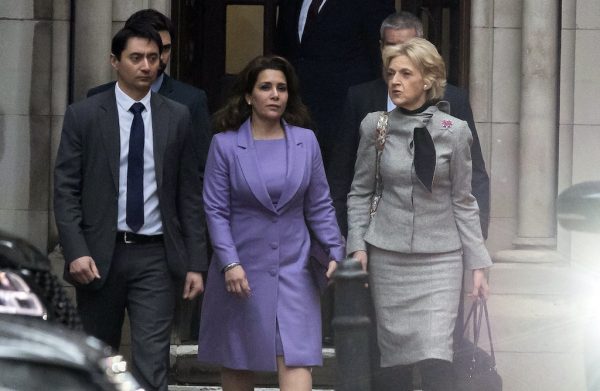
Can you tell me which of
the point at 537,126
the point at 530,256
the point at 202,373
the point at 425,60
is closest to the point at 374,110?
the point at 425,60

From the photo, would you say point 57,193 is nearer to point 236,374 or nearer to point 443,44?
point 236,374

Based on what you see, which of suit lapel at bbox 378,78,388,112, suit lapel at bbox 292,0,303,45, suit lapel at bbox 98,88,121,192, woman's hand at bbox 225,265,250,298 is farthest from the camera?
suit lapel at bbox 292,0,303,45

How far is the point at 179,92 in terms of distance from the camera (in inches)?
349

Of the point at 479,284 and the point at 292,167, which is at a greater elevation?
the point at 292,167

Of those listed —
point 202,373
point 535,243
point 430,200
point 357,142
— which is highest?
point 357,142

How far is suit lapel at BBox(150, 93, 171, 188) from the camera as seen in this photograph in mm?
8008

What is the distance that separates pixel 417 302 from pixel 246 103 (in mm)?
1288

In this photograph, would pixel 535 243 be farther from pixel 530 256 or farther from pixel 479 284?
pixel 479 284

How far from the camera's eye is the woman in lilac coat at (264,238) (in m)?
7.84

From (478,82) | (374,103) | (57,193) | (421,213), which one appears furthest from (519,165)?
(57,193)

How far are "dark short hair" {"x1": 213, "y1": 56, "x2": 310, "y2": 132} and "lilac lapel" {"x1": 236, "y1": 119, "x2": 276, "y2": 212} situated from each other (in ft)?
0.38

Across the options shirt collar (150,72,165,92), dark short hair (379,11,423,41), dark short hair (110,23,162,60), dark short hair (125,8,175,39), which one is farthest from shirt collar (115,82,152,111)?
dark short hair (379,11,423,41)

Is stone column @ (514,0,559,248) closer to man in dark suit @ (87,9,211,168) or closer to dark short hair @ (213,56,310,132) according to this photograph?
man in dark suit @ (87,9,211,168)

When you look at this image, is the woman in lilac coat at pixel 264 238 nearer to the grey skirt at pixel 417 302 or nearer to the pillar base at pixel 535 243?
the grey skirt at pixel 417 302
